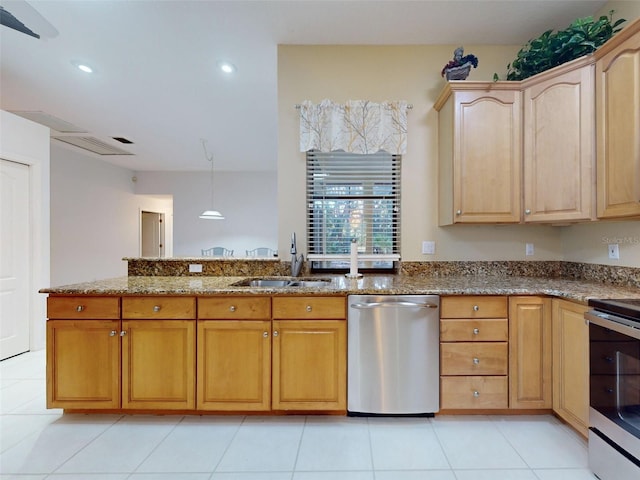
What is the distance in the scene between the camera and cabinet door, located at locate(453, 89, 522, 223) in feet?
7.46

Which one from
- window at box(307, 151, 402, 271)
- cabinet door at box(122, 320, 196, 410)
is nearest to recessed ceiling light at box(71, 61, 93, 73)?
window at box(307, 151, 402, 271)

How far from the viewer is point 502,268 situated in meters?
2.65

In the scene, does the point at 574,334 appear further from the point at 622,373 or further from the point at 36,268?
the point at 36,268

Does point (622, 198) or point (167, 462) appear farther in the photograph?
point (622, 198)

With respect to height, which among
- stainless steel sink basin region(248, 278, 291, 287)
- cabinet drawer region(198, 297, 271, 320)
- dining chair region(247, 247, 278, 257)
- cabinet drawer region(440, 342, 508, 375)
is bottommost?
cabinet drawer region(440, 342, 508, 375)

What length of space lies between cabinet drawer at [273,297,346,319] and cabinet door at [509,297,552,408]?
1120 millimetres

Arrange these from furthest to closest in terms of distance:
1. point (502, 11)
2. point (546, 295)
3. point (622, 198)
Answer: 1. point (502, 11)
2. point (546, 295)
3. point (622, 198)

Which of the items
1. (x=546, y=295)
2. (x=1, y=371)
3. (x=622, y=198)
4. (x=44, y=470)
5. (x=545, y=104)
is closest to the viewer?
(x=44, y=470)

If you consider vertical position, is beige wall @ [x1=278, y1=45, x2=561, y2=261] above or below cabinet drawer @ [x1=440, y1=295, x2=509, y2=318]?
above

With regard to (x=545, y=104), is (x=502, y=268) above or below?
below

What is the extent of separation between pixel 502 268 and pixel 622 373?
1253mm

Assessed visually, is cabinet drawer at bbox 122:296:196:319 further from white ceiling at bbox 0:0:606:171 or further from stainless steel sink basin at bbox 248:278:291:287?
white ceiling at bbox 0:0:606:171

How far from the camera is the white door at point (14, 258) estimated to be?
3.09 m

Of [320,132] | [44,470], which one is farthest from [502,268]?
[44,470]
